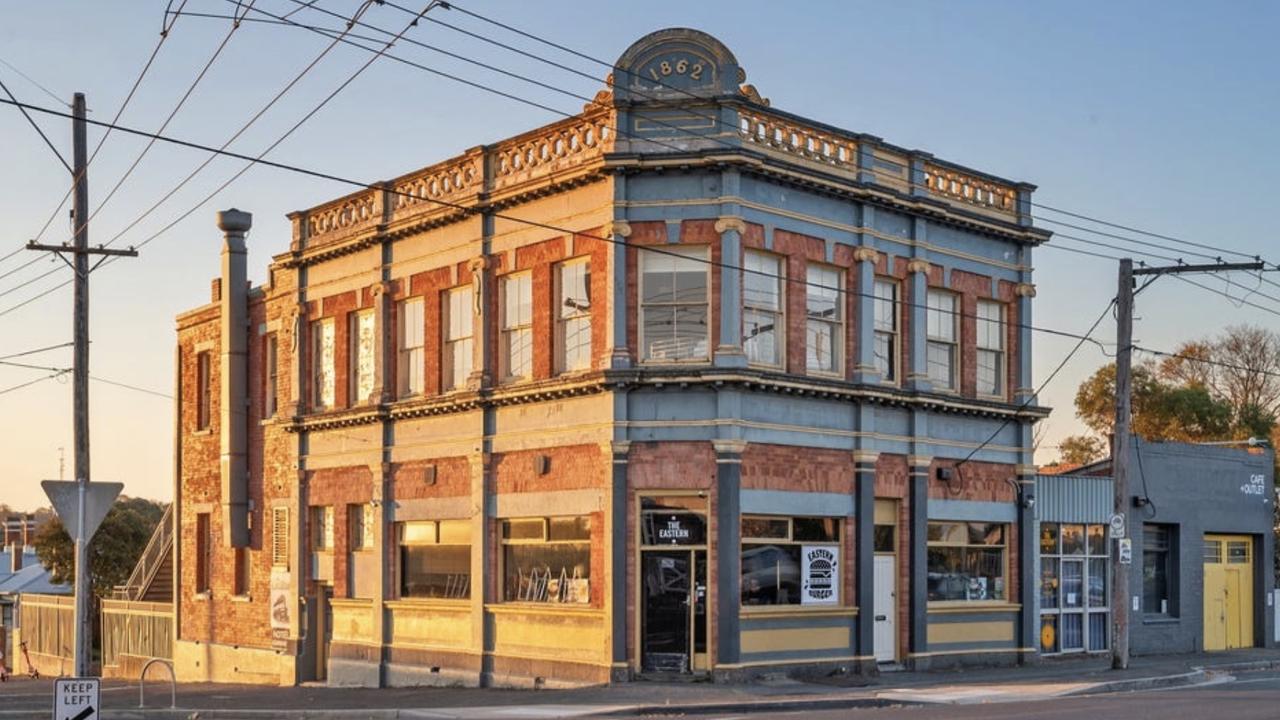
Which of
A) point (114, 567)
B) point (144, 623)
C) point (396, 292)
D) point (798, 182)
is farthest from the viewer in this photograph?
point (114, 567)

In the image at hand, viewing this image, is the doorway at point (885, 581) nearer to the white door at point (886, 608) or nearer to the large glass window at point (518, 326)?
the white door at point (886, 608)

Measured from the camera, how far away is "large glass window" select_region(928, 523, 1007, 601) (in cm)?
2966

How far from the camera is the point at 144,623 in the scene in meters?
41.6

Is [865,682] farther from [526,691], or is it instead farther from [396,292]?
[396,292]

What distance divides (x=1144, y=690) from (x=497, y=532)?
37.9ft

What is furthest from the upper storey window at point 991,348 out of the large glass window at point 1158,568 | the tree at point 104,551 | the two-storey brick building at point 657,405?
the tree at point 104,551

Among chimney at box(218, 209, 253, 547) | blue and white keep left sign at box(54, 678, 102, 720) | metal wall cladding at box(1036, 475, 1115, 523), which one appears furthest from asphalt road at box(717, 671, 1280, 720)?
chimney at box(218, 209, 253, 547)

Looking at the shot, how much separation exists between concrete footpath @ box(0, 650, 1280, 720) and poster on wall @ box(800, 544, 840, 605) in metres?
1.36

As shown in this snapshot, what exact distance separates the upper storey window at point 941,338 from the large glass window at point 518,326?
7.51m

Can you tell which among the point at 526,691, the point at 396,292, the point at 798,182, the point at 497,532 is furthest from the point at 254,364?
the point at 798,182

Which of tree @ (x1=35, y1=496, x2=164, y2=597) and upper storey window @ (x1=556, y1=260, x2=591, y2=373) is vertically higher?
upper storey window @ (x1=556, y1=260, x2=591, y2=373)

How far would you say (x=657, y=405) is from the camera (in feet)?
84.7

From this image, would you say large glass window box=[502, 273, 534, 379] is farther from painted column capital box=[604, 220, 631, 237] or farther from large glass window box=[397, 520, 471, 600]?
large glass window box=[397, 520, 471, 600]

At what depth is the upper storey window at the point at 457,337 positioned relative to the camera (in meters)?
29.9
